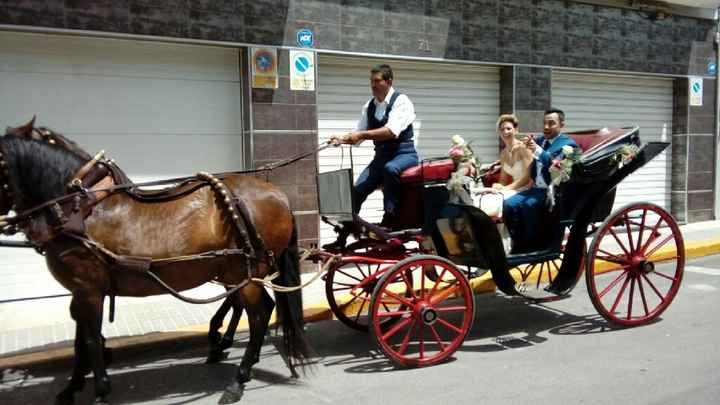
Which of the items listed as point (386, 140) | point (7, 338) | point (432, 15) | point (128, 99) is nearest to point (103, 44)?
point (128, 99)

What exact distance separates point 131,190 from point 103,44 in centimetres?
378

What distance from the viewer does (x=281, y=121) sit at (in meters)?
7.97

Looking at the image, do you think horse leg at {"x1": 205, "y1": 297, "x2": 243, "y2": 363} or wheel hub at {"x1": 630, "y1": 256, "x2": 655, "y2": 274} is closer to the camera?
horse leg at {"x1": 205, "y1": 297, "x2": 243, "y2": 363}

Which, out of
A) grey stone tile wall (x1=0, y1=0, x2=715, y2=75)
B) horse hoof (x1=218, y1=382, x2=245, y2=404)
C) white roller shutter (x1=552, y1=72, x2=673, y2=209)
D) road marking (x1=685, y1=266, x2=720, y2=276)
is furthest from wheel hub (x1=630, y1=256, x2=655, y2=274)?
white roller shutter (x1=552, y1=72, x2=673, y2=209)

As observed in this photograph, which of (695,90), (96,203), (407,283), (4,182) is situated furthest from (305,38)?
(695,90)

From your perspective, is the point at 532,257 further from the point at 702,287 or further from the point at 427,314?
the point at 702,287

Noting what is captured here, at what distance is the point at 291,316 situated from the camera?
177 inches

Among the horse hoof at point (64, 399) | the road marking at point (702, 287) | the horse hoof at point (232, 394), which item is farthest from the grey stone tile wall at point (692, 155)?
the horse hoof at point (64, 399)

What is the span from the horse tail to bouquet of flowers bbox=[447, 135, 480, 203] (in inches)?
52.2

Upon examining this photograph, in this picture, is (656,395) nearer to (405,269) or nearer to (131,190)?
(405,269)

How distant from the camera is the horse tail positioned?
449 centimetres

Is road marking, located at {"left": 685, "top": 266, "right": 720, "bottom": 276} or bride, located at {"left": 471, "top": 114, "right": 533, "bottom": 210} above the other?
bride, located at {"left": 471, "top": 114, "right": 533, "bottom": 210}

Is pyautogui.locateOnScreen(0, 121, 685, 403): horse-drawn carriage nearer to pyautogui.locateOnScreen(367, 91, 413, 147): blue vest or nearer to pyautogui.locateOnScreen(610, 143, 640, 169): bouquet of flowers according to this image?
pyautogui.locateOnScreen(610, 143, 640, 169): bouquet of flowers

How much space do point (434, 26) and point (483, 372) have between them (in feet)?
19.4
